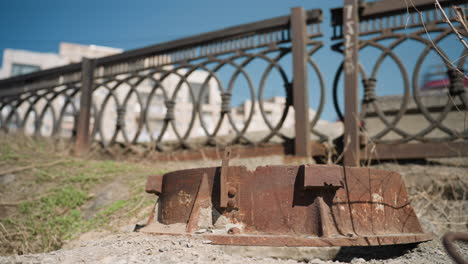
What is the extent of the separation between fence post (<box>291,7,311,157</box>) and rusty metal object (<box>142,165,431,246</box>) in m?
1.59

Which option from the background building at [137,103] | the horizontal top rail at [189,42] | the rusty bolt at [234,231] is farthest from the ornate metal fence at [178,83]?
the background building at [137,103]

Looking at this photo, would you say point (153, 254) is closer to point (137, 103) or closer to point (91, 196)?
point (91, 196)

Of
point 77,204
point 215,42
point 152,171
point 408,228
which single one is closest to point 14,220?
point 77,204

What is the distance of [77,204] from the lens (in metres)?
4.25

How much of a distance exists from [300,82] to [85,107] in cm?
355

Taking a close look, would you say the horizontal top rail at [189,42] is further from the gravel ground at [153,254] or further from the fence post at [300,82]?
the gravel ground at [153,254]

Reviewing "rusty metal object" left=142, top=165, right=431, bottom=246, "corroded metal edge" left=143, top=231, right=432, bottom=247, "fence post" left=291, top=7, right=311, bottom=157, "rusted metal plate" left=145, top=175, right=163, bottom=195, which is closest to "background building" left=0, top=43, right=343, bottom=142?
"fence post" left=291, top=7, right=311, bottom=157

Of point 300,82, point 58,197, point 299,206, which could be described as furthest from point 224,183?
point 58,197

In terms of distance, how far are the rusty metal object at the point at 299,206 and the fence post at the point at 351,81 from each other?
1.31 meters

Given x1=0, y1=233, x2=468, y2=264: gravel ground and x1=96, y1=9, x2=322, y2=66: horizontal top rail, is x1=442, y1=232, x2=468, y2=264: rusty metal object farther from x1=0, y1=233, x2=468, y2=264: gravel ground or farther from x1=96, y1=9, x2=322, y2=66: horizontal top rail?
x1=96, y1=9, x2=322, y2=66: horizontal top rail

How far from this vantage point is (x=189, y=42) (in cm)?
542

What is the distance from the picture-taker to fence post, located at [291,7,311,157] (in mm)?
4309

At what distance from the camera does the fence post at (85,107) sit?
20.6ft

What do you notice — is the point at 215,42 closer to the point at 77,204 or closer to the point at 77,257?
the point at 77,204
